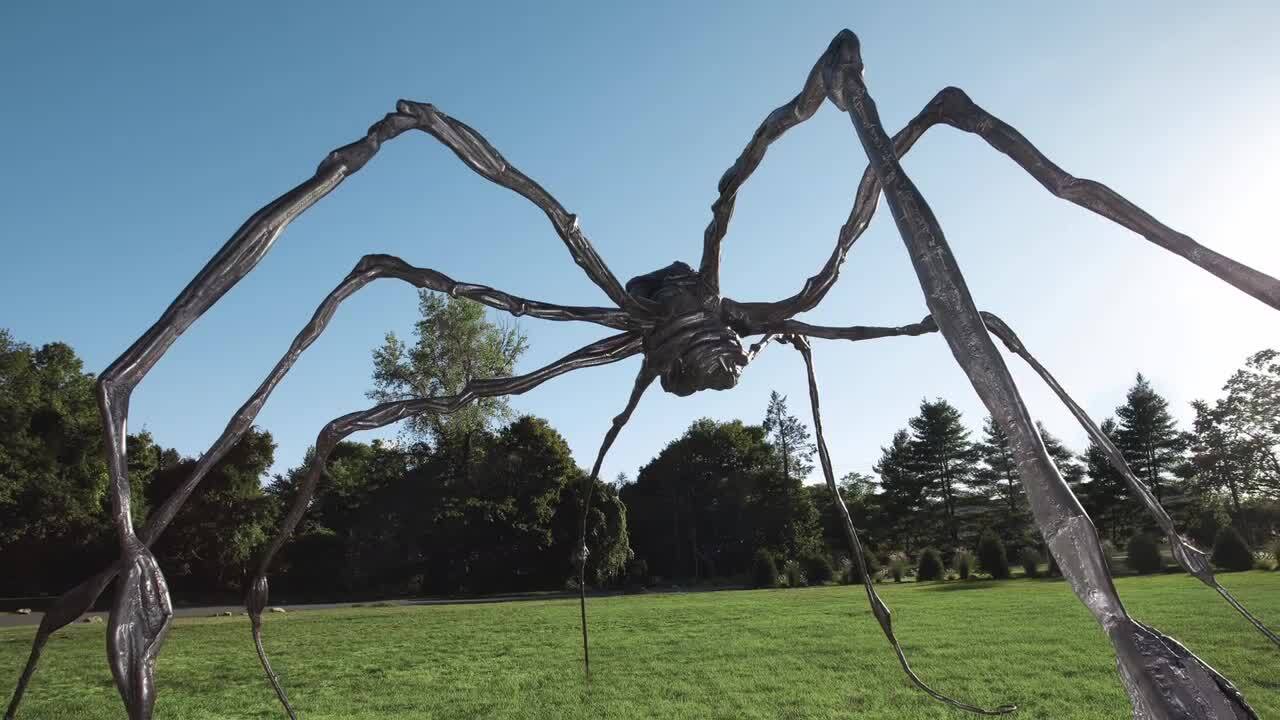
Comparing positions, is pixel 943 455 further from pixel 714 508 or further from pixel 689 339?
pixel 689 339

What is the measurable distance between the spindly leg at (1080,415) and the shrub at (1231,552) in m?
25.3

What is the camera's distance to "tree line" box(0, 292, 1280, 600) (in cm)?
2819

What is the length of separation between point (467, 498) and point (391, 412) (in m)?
31.1

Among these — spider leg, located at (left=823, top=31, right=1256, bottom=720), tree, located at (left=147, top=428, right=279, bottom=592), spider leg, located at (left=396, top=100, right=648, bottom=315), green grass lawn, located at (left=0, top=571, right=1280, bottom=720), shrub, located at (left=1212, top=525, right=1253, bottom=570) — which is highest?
tree, located at (left=147, top=428, right=279, bottom=592)

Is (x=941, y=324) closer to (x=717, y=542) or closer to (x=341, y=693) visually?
(x=341, y=693)

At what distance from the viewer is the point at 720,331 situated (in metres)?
2.73

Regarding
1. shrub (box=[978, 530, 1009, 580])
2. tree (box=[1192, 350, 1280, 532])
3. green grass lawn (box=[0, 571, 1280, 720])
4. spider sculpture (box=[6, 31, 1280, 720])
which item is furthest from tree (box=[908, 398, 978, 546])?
spider sculpture (box=[6, 31, 1280, 720])

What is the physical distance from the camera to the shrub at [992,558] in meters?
26.8

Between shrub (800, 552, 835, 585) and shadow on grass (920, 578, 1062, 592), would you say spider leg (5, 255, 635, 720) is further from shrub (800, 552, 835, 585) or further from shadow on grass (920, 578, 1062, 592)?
shrub (800, 552, 835, 585)

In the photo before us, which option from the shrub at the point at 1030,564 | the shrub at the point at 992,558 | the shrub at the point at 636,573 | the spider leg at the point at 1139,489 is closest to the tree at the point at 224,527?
the shrub at the point at 636,573

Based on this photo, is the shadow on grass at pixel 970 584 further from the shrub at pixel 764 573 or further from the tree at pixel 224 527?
the tree at pixel 224 527

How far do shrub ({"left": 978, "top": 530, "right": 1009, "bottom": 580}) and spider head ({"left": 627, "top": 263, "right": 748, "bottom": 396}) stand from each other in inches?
1084

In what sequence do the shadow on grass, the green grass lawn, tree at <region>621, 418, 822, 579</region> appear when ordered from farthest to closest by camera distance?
1. tree at <region>621, 418, 822, 579</region>
2. the shadow on grass
3. the green grass lawn

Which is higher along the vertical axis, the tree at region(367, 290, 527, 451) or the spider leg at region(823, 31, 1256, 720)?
the tree at region(367, 290, 527, 451)
